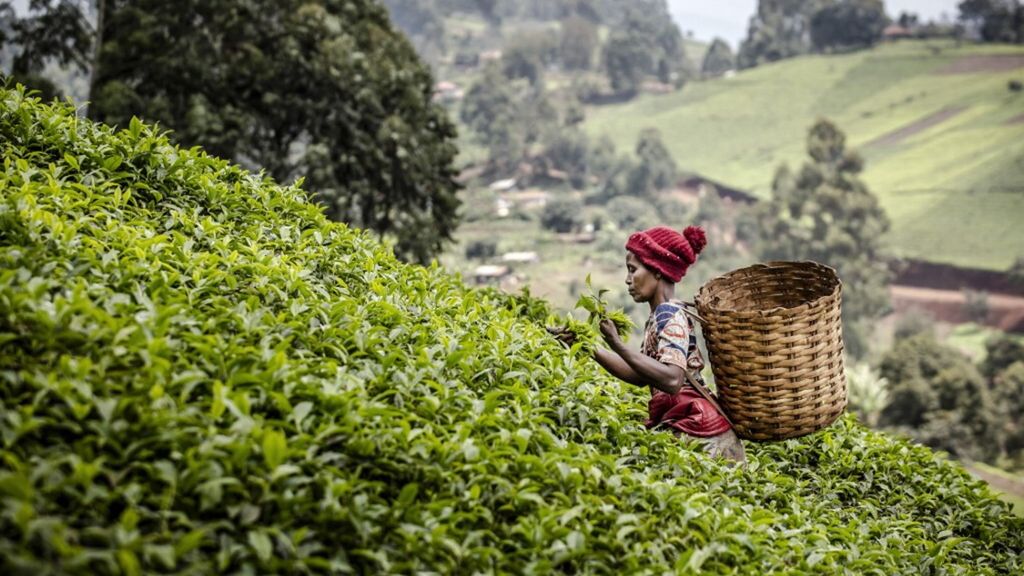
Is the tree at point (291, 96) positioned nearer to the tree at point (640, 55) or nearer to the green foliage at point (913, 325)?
the green foliage at point (913, 325)

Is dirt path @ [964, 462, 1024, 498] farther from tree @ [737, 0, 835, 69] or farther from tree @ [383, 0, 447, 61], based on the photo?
tree @ [383, 0, 447, 61]

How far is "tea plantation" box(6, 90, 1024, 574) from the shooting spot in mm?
2436

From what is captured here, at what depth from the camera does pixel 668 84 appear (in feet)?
388

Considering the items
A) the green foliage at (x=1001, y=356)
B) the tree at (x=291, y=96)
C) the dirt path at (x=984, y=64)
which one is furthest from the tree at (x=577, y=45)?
the tree at (x=291, y=96)

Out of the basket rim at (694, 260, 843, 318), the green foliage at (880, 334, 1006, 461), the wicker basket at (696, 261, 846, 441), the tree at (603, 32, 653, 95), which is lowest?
the green foliage at (880, 334, 1006, 461)

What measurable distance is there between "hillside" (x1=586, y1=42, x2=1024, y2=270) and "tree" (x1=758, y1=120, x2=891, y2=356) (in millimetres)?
8599

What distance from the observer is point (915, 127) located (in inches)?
3452

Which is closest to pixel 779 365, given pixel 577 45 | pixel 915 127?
pixel 915 127

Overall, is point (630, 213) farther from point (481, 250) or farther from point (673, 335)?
point (673, 335)

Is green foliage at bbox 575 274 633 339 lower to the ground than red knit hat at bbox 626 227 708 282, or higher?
lower

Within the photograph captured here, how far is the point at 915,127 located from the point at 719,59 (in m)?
40.6

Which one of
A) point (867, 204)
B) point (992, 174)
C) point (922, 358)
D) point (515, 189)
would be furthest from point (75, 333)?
point (515, 189)

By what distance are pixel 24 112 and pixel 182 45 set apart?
13.8m

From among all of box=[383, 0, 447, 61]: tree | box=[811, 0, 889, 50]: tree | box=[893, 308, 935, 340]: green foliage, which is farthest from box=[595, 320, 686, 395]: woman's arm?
box=[383, 0, 447, 61]: tree
